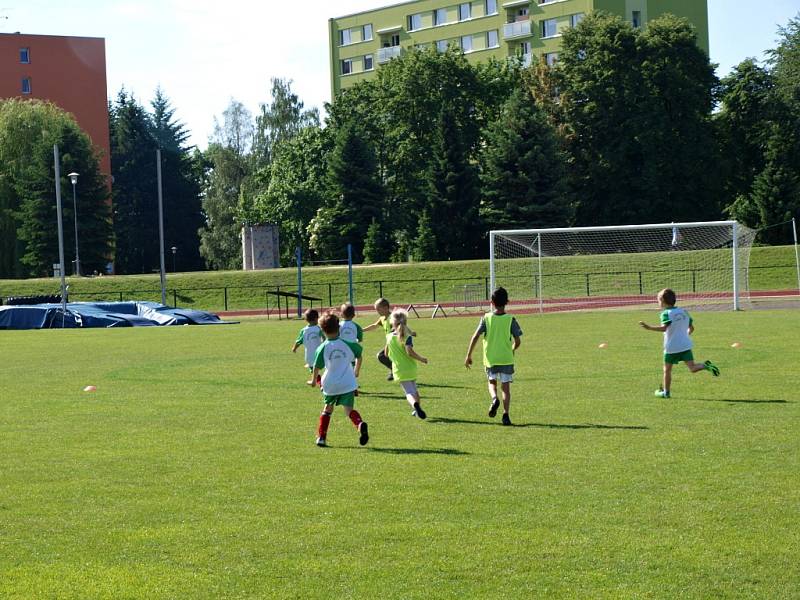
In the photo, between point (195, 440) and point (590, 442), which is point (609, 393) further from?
point (195, 440)

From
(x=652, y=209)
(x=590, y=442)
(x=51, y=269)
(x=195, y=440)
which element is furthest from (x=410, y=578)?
(x=51, y=269)

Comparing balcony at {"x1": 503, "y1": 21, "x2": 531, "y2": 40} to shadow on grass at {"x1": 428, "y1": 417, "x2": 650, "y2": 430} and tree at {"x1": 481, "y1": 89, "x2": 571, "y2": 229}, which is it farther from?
shadow on grass at {"x1": 428, "y1": 417, "x2": 650, "y2": 430}

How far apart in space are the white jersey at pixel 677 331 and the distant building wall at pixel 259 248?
5326 cm

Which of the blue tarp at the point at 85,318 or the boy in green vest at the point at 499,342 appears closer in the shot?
the boy in green vest at the point at 499,342

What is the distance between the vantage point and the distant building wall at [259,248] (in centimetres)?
6744

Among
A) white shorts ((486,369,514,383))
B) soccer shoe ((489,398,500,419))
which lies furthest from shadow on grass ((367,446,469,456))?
white shorts ((486,369,514,383))

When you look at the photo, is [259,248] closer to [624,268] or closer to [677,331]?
[624,268]

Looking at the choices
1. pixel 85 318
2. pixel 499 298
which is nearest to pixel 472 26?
pixel 85 318

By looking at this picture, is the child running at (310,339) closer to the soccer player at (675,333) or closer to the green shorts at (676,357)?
the soccer player at (675,333)

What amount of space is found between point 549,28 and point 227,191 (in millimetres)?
29603

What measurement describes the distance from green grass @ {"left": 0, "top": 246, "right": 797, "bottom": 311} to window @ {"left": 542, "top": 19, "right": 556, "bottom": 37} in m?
32.7

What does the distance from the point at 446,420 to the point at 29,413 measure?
579 cm

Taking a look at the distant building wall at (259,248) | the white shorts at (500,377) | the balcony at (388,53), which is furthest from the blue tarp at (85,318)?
the balcony at (388,53)

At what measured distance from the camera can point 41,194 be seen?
68.3m
